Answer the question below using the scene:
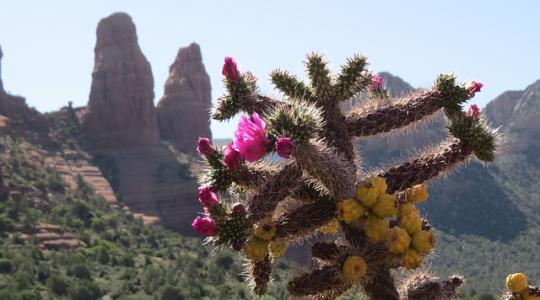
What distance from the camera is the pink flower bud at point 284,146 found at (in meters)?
3.81

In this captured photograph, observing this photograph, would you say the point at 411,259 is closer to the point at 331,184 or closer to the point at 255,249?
the point at 331,184

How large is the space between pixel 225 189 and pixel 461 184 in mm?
98705

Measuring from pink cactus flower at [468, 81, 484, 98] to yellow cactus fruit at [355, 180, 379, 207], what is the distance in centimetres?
149

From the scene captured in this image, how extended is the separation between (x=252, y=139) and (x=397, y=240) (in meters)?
1.16

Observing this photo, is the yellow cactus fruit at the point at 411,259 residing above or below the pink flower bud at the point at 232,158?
below

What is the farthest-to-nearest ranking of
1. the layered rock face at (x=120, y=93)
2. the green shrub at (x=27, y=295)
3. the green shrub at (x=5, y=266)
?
the layered rock face at (x=120, y=93)
the green shrub at (x=5, y=266)
the green shrub at (x=27, y=295)

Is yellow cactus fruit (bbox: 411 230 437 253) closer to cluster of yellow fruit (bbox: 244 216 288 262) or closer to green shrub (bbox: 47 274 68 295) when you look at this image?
cluster of yellow fruit (bbox: 244 216 288 262)

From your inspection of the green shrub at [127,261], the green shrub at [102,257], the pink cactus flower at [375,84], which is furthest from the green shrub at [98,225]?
the pink cactus flower at [375,84]

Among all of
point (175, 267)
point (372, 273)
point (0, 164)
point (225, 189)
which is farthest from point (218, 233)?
point (0, 164)

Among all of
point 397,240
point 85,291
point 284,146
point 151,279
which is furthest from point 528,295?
point 151,279

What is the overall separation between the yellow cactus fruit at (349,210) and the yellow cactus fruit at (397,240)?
0.79 ft

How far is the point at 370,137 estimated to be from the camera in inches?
202

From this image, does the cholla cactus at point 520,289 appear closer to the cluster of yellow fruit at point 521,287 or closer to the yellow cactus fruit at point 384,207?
the cluster of yellow fruit at point 521,287

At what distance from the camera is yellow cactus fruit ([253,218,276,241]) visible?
13.3 ft
